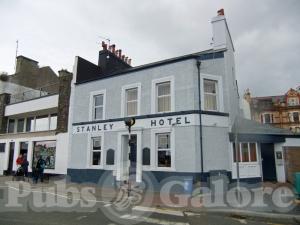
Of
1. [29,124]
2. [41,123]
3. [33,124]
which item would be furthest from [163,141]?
[29,124]

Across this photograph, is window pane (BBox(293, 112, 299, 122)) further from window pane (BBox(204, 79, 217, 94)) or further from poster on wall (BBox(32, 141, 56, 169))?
poster on wall (BBox(32, 141, 56, 169))

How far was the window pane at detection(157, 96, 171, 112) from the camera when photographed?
14.7m

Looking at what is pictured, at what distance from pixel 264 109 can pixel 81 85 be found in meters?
43.4

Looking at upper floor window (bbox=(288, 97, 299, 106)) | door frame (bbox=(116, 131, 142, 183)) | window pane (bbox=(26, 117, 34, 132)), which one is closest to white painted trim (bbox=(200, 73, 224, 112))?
door frame (bbox=(116, 131, 142, 183))

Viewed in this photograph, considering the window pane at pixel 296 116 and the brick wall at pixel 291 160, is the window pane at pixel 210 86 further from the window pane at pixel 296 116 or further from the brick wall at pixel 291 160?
the window pane at pixel 296 116

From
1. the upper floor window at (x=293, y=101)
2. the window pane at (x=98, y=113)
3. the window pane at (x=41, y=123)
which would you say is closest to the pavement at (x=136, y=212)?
the window pane at (x=98, y=113)

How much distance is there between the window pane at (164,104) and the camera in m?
14.7

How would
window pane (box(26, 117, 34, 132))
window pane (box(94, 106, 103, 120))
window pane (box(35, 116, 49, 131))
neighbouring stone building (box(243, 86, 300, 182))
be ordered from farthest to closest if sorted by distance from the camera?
neighbouring stone building (box(243, 86, 300, 182)) < window pane (box(26, 117, 34, 132)) < window pane (box(35, 116, 49, 131)) < window pane (box(94, 106, 103, 120))

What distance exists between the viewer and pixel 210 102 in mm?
14383

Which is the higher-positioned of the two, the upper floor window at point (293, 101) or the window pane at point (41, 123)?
the upper floor window at point (293, 101)

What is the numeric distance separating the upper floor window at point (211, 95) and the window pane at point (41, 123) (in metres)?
14.2

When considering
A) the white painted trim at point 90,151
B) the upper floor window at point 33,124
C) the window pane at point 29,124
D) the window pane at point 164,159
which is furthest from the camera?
the window pane at point 29,124

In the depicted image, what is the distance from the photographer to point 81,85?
61.3 ft

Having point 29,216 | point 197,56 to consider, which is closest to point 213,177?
point 197,56
